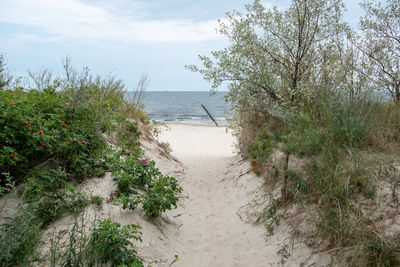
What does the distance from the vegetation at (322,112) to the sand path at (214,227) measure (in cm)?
52

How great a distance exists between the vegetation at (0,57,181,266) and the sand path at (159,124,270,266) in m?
0.67

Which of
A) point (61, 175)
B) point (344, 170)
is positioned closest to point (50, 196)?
point (61, 175)

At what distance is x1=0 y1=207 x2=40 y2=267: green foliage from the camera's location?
9.80ft

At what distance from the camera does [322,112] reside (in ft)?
17.6

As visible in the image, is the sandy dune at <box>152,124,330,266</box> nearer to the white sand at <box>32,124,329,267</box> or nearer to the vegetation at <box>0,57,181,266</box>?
the white sand at <box>32,124,329,267</box>

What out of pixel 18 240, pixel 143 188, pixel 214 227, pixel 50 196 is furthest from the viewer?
pixel 143 188

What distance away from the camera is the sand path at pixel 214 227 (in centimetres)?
402

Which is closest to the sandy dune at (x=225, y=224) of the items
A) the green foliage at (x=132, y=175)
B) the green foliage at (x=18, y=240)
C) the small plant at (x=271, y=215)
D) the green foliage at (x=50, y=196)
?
the small plant at (x=271, y=215)

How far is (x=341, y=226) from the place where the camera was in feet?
11.0

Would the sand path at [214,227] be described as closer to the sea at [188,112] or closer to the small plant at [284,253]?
the small plant at [284,253]

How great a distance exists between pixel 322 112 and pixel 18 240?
470 cm

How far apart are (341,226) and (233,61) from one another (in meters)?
4.69

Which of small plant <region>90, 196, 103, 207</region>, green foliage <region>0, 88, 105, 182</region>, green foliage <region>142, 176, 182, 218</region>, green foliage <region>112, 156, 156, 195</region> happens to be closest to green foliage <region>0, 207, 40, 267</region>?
green foliage <region>0, 88, 105, 182</region>

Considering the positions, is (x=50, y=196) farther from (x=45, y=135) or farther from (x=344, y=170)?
(x=344, y=170)
